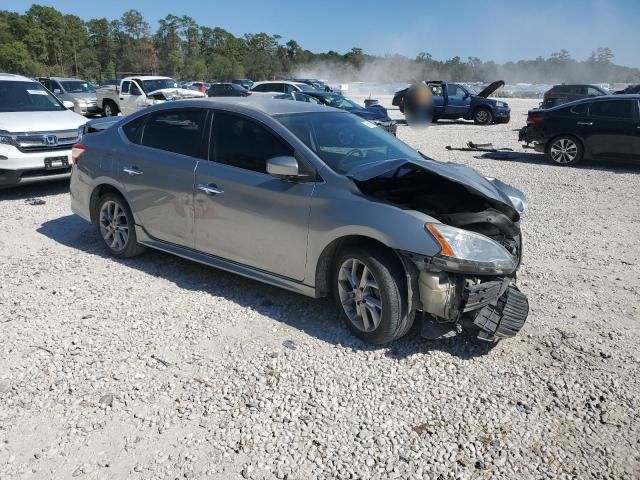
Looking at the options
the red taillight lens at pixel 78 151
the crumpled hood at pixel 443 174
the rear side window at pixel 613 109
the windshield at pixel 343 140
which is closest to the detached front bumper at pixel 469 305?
→ the crumpled hood at pixel 443 174

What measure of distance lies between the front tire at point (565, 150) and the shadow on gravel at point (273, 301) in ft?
32.1

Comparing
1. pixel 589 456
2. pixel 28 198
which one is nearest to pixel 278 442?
pixel 589 456

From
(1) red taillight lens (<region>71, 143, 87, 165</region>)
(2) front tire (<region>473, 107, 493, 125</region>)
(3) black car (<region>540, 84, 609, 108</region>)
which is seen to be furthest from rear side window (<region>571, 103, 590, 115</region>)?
(3) black car (<region>540, 84, 609, 108</region>)

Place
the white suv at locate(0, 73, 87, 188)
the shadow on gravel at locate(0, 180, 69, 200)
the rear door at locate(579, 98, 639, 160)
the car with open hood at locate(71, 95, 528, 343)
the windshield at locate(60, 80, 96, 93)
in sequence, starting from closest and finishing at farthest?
1. the car with open hood at locate(71, 95, 528, 343)
2. the white suv at locate(0, 73, 87, 188)
3. the shadow on gravel at locate(0, 180, 69, 200)
4. the rear door at locate(579, 98, 639, 160)
5. the windshield at locate(60, 80, 96, 93)

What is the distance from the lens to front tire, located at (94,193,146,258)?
5.52 metres

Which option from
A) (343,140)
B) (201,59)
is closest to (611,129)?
(343,140)

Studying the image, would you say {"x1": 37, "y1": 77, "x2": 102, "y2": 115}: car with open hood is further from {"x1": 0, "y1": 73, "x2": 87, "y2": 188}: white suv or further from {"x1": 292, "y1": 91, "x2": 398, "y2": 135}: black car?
{"x1": 0, "y1": 73, "x2": 87, "y2": 188}: white suv

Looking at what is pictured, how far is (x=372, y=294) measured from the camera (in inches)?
153

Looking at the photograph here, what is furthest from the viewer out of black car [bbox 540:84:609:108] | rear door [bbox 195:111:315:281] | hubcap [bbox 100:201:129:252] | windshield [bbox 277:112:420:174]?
black car [bbox 540:84:609:108]

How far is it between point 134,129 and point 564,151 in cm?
1020

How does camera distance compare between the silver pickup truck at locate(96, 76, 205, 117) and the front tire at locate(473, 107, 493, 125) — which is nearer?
the silver pickup truck at locate(96, 76, 205, 117)

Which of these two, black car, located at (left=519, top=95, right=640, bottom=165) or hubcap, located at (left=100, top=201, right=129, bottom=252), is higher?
black car, located at (left=519, top=95, right=640, bottom=165)

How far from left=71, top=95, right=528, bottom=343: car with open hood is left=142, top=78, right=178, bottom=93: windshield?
17889 mm

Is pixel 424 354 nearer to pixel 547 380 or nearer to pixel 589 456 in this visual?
pixel 547 380
